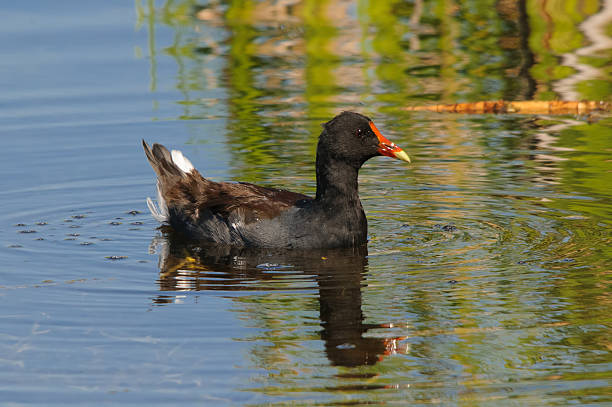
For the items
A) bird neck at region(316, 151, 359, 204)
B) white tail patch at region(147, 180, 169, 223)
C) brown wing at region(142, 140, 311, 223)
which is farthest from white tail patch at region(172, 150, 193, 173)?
bird neck at region(316, 151, 359, 204)

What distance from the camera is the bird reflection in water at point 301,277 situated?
564cm

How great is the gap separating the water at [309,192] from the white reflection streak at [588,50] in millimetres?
55

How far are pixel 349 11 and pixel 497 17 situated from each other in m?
2.21

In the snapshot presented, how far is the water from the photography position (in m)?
5.27

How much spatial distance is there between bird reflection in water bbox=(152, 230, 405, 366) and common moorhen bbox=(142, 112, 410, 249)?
94 mm

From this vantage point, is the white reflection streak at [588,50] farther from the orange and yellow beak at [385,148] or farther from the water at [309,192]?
the orange and yellow beak at [385,148]

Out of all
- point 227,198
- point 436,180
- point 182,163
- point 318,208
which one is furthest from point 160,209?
point 436,180

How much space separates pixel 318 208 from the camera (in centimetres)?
781

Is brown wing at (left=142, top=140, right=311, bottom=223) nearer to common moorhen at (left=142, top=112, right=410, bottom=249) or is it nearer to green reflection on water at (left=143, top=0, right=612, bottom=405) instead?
common moorhen at (left=142, top=112, right=410, bottom=249)

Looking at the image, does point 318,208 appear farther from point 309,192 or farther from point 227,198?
point 309,192

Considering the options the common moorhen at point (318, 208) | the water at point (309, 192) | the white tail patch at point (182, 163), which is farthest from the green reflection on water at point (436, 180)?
the white tail patch at point (182, 163)

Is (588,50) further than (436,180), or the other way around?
(588,50)

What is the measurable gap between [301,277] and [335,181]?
1.16m

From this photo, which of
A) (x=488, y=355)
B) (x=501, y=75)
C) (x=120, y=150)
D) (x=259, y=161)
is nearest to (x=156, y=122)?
(x=120, y=150)
